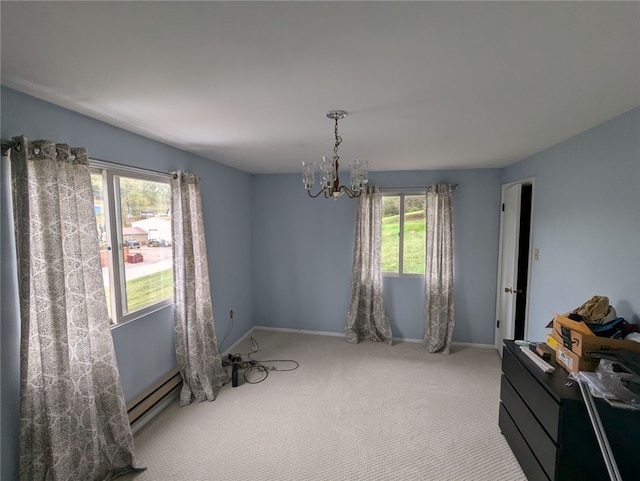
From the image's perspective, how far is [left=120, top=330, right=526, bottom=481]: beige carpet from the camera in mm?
2080

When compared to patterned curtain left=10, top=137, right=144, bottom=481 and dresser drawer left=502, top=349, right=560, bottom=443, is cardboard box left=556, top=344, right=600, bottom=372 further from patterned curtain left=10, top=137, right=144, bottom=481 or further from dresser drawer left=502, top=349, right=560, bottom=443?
patterned curtain left=10, top=137, right=144, bottom=481

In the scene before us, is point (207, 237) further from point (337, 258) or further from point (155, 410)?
point (337, 258)

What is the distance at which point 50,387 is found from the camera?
168 centimetres

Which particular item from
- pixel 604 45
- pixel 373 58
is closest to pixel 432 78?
pixel 373 58

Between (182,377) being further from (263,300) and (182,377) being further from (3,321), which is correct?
(263,300)

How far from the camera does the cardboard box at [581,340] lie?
5.31ft

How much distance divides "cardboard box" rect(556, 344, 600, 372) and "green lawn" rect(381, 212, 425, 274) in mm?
2273

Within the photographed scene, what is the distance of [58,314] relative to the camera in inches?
66.9

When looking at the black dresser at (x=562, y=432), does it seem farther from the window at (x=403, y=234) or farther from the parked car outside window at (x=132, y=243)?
the parked car outside window at (x=132, y=243)

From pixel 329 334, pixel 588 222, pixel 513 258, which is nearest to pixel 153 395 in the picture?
pixel 329 334

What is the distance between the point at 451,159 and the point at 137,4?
312 cm

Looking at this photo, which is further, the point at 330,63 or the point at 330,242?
the point at 330,242

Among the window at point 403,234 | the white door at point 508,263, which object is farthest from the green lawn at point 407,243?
the white door at point 508,263

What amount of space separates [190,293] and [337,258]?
2148 mm
